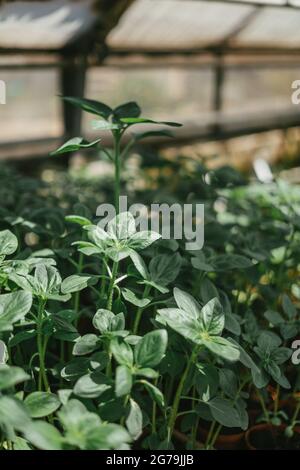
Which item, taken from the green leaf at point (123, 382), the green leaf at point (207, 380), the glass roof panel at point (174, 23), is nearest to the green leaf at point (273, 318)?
the green leaf at point (207, 380)

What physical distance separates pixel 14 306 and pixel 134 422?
0.29 meters

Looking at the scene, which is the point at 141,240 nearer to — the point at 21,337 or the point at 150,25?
the point at 21,337

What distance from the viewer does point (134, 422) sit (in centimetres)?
89

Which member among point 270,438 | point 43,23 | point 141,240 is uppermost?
point 43,23

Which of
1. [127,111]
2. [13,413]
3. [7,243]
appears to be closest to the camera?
[13,413]

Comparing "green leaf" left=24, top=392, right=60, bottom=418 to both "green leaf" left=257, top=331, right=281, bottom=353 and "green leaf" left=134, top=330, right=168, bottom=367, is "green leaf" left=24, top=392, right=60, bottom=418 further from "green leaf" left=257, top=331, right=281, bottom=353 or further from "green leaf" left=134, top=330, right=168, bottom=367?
"green leaf" left=257, top=331, right=281, bottom=353

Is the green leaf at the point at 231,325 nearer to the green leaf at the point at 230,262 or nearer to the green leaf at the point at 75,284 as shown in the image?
the green leaf at the point at 230,262

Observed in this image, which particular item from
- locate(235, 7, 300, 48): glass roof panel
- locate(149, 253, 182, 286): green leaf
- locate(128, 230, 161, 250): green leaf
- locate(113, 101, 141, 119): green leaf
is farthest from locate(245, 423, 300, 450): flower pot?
locate(235, 7, 300, 48): glass roof panel

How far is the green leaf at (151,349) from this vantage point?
86 cm

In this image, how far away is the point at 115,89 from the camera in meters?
4.52

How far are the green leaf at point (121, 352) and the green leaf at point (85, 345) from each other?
0.09 meters

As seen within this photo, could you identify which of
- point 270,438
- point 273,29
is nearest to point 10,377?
point 270,438

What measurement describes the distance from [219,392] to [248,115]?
362 cm
